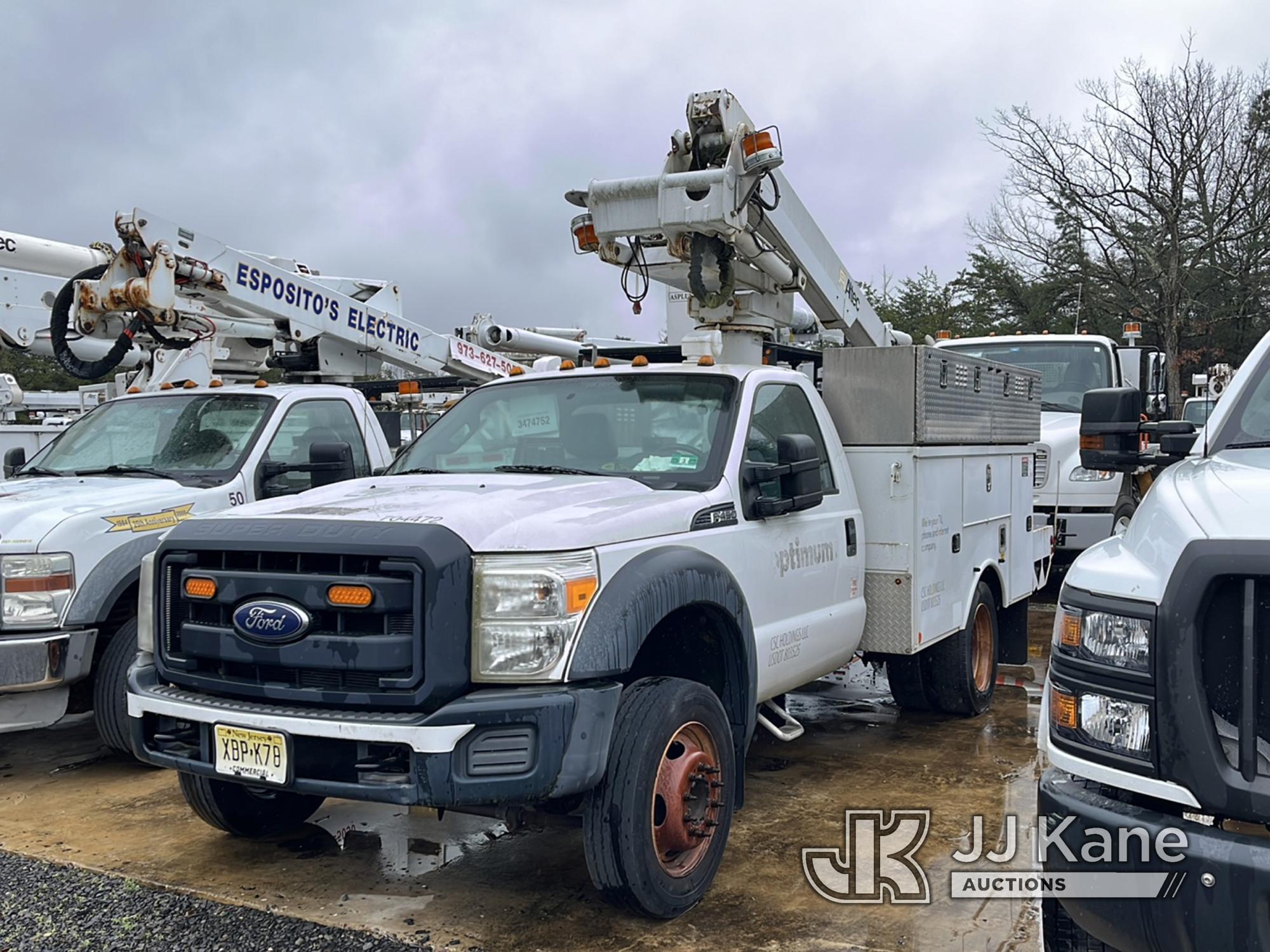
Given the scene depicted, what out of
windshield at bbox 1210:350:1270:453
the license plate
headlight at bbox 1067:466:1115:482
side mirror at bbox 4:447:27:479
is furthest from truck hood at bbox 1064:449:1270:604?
side mirror at bbox 4:447:27:479

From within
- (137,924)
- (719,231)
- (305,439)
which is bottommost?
(137,924)

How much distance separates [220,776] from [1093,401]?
3222mm

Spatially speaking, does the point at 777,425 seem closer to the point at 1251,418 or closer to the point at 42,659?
the point at 1251,418

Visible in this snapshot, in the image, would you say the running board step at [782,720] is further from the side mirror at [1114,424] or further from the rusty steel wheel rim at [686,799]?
the side mirror at [1114,424]

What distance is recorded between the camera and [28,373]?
1300 inches

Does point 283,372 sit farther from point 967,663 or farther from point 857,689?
point 967,663

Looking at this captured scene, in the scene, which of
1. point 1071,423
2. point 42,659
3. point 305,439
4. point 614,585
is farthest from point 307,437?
point 1071,423

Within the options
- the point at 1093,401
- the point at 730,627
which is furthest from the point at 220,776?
the point at 1093,401

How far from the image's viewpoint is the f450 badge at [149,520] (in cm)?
557

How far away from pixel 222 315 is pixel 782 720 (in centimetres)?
556

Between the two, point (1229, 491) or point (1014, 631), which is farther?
point (1014, 631)

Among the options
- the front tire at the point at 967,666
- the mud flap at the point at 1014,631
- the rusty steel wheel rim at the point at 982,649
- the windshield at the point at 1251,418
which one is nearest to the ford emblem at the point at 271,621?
the windshield at the point at 1251,418

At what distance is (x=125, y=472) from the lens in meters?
6.43

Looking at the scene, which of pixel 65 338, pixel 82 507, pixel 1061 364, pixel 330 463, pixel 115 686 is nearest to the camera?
pixel 115 686
